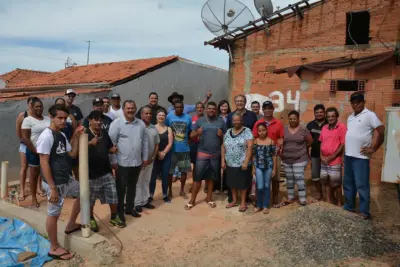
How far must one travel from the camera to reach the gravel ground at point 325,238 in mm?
3936

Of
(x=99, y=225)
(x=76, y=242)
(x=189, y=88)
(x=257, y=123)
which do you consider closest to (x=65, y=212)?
(x=99, y=225)

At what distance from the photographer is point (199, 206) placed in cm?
584

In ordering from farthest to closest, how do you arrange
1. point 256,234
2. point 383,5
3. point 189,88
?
point 189,88 → point 383,5 → point 256,234

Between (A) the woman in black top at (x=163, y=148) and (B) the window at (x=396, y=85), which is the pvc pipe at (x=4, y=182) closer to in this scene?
(A) the woman in black top at (x=163, y=148)

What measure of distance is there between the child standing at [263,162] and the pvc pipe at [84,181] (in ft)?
8.65

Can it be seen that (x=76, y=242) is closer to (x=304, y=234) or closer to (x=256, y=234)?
(x=256, y=234)

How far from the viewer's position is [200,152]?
5719mm

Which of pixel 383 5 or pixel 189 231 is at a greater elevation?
pixel 383 5

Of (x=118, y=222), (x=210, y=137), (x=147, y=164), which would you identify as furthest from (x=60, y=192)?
(x=210, y=137)

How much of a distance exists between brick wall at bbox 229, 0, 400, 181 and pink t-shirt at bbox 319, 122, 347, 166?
2.66 meters

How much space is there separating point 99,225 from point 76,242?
72cm

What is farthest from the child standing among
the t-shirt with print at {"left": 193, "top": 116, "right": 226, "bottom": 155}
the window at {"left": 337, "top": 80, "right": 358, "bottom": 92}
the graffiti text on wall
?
the window at {"left": 337, "top": 80, "right": 358, "bottom": 92}

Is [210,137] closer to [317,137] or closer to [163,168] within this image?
[163,168]

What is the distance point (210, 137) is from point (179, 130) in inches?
26.7
